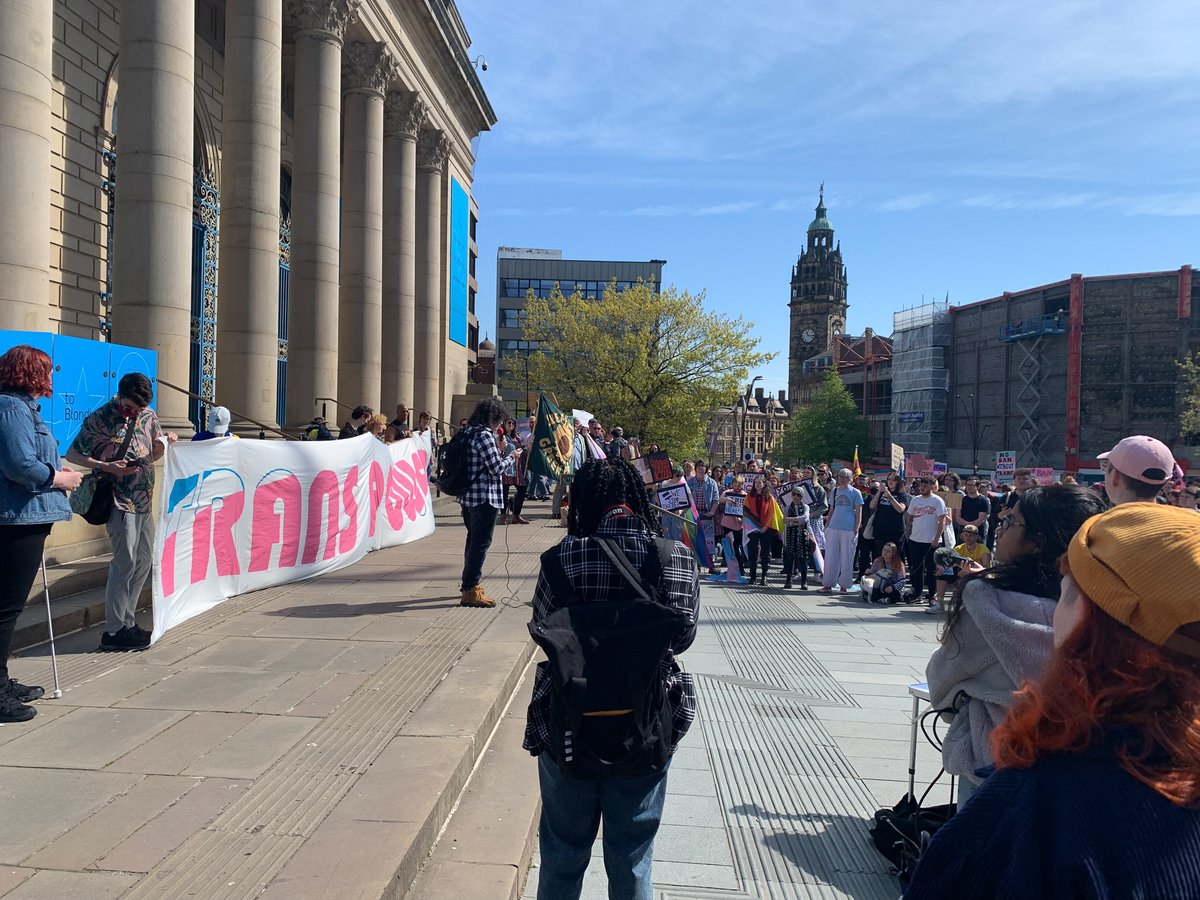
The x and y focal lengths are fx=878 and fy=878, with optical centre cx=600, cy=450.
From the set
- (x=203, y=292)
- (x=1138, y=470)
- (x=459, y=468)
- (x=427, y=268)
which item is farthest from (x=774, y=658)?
(x=427, y=268)

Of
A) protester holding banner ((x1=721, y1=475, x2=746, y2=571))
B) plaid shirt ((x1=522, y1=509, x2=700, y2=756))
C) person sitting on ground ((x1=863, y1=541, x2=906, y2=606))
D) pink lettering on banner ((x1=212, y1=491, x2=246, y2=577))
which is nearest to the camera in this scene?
plaid shirt ((x1=522, y1=509, x2=700, y2=756))

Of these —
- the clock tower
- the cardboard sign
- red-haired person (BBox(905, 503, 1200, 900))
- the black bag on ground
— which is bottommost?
the black bag on ground

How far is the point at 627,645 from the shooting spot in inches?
104

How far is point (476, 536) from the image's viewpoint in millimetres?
7895

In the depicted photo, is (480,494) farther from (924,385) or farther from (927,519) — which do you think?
(924,385)

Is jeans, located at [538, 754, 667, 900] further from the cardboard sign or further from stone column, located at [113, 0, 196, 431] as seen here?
the cardboard sign

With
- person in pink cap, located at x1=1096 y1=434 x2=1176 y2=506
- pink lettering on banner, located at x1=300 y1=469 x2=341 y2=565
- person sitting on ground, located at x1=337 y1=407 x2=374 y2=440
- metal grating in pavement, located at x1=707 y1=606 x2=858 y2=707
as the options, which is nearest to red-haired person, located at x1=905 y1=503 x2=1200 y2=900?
person in pink cap, located at x1=1096 y1=434 x2=1176 y2=506

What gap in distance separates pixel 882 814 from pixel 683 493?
9.79 meters

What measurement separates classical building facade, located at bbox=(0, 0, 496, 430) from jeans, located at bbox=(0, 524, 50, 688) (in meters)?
5.44

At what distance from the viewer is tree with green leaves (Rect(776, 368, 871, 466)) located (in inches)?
3664

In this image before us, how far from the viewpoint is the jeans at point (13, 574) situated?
183 inches

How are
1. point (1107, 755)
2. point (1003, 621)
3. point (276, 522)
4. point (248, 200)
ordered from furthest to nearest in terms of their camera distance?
point (248, 200) < point (276, 522) < point (1003, 621) < point (1107, 755)

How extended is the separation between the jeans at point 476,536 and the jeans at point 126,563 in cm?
268

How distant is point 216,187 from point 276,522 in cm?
1275
